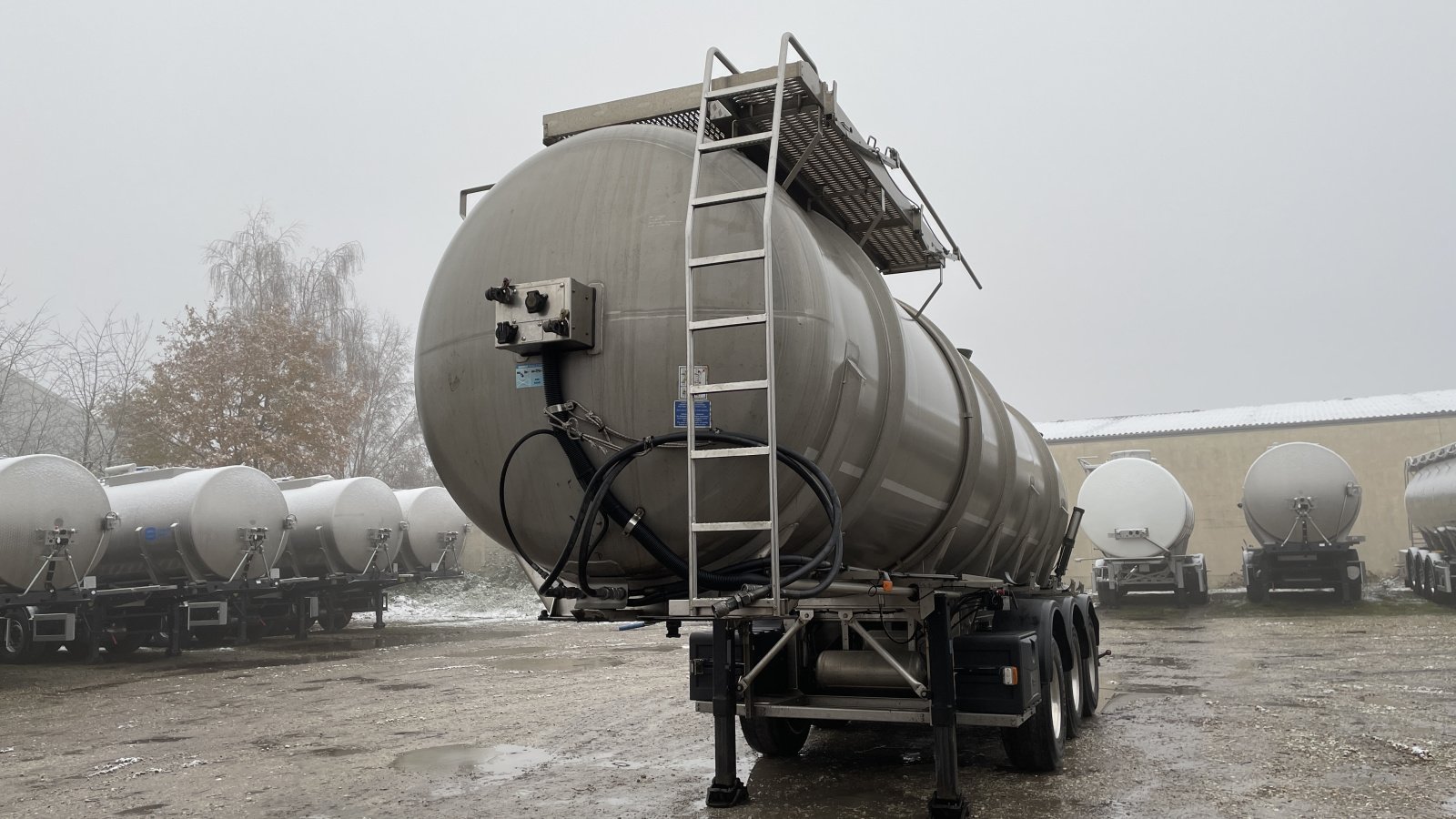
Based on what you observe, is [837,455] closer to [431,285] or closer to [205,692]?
[431,285]

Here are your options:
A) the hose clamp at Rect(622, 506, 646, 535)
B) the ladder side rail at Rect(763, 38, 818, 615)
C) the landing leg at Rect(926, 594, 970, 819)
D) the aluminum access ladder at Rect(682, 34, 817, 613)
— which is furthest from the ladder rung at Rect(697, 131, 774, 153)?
the landing leg at Rect(926, 594, 970, 819)

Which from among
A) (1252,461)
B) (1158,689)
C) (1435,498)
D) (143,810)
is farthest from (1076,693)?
(1252,461)

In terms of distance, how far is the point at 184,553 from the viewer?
15.7 m

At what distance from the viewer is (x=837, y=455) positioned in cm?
464

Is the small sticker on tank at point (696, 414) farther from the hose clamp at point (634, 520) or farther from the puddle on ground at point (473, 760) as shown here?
the puddle on ground at point (473, 760)

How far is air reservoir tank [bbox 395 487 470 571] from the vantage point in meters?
21.5

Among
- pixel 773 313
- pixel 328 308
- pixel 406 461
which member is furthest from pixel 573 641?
pixel 406 461

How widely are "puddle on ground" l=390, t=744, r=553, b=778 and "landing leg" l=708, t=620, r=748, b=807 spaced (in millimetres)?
1736

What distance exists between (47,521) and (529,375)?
12.3 meters

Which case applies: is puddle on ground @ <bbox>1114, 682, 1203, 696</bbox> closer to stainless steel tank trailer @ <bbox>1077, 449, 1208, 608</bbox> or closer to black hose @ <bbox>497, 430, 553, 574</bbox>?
black hose @ <bbox>497, 430, 553, 574</bbox>

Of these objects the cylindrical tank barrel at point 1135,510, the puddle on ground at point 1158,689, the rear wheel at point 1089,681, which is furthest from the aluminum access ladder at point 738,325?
the cylindrical tank barrel at point 1135,510

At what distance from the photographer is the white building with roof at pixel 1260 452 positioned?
2770 centimetres

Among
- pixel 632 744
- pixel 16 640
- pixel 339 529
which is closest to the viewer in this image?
pixel 632 744

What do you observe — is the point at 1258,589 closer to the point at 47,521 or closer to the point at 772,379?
the point at 772,379
